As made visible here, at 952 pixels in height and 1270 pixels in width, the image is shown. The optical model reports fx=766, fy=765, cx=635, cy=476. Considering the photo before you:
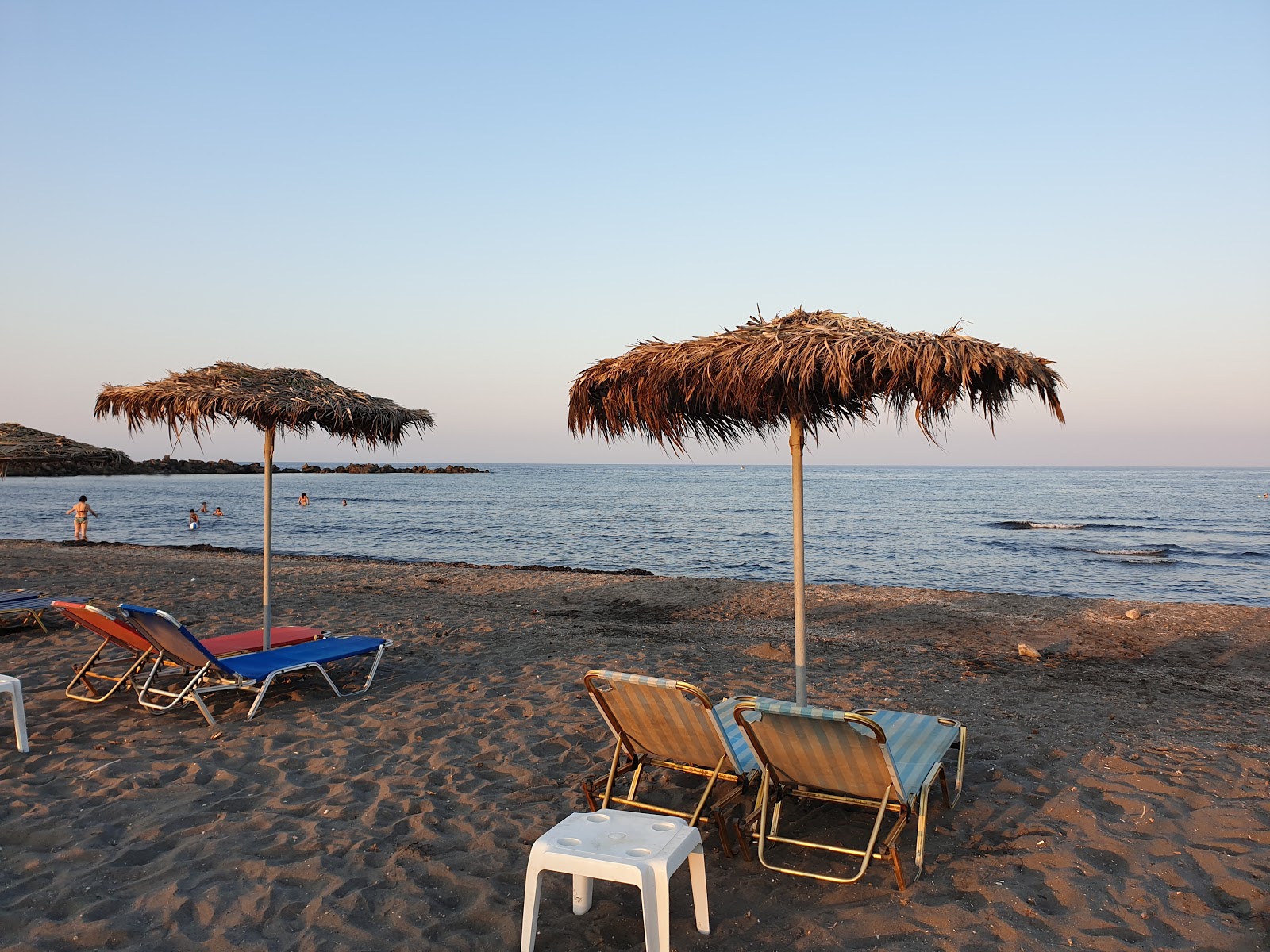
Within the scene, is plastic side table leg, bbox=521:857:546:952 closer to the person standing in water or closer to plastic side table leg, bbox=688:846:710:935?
plastic side table leg, bbox=688:846:710:935

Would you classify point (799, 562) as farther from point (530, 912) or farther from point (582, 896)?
point (530, 912)

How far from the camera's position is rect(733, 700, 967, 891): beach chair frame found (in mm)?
3102

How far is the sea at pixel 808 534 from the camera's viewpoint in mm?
20234

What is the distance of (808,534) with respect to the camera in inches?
1232

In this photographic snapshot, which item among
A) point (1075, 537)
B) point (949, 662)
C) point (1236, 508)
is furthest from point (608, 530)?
point (1236, 508)

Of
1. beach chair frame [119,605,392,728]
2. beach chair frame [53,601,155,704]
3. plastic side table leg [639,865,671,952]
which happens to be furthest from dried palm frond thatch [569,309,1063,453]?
beach chair frame [53,601,155,704]

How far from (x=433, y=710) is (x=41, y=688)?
3.15 meters

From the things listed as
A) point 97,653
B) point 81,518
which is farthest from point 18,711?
point 81,518

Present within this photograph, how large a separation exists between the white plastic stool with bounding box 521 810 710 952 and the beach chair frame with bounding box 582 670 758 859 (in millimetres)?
561

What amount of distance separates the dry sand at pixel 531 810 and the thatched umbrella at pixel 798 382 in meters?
1.50

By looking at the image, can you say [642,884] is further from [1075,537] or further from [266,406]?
[1075,537]

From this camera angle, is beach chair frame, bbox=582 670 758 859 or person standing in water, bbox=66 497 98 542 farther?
person standing in water, bbox=66 497 98 542

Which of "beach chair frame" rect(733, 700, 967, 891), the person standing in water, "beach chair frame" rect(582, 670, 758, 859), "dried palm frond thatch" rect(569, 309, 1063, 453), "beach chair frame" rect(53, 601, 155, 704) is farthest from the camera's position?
the person standing in water

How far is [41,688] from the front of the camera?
233 inches
